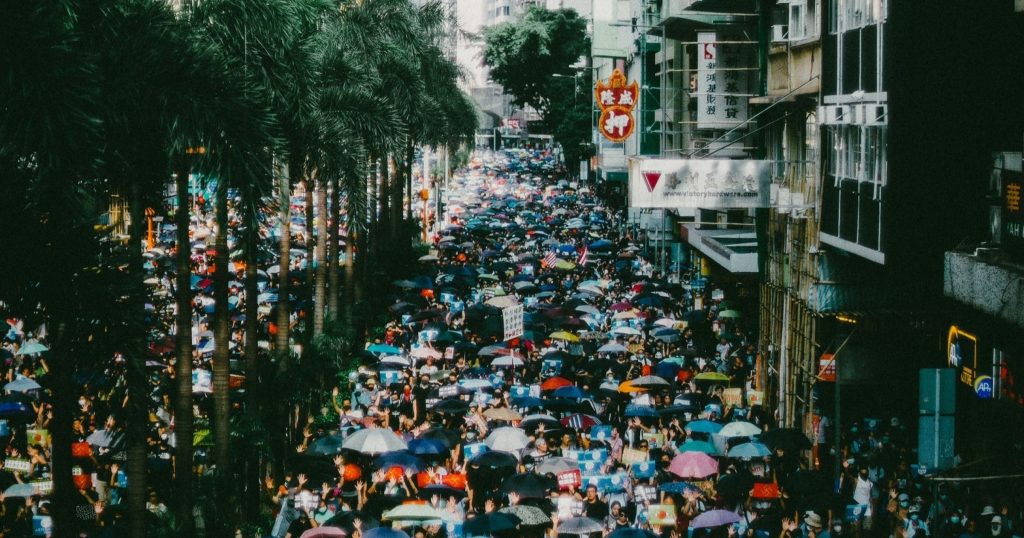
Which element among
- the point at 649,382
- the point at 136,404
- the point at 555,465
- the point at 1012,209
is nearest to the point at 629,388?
the point at 649,382

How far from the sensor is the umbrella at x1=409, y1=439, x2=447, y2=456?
64.1ft

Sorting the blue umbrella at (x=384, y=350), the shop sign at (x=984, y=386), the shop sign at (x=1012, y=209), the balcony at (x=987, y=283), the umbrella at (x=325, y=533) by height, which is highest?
the shop sign at (x=1012, y=209)

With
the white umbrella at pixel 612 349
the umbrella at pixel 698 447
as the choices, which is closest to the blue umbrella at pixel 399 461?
the umbrella at pixel 698 447

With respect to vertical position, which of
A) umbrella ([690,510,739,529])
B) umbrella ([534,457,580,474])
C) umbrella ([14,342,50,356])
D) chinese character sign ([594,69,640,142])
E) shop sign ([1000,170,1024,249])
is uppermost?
chinese character sign ([594,69,640,142])

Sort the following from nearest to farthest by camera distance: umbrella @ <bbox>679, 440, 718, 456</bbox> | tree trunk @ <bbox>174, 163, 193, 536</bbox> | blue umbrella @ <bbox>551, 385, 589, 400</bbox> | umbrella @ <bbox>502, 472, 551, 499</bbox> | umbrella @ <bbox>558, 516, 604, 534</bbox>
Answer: umbrella @ <bbox>558, 516, 604, 534</bbox> → umbrella @ <bbox>502, 472, 551, 499</bbox> → tree trunk @ <bbox>174, 163, 193, 536</bbox> → umbrella @ <bbox>679, 440, 718, 456</bbox> → blue umbrella @ <bbox>551, 385, 589, 400</bbox>

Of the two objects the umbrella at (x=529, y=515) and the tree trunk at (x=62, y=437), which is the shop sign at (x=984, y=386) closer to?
the umbrella at (x=529, y=515)

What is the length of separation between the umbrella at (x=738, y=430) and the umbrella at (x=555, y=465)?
2.69 m

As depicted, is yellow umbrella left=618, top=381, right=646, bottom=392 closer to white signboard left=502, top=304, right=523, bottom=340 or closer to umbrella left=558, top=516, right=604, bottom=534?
white signboard left=502, top=304, right=523, bottom=340

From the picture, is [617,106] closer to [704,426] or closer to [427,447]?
[704,426]

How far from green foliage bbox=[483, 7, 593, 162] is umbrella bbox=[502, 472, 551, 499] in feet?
241

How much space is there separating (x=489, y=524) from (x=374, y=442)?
394 cm

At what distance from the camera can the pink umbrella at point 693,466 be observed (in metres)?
18.3

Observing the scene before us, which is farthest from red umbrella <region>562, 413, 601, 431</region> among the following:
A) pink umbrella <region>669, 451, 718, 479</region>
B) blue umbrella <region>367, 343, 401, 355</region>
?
blue umbrella <region>367, 343, 401, 355</region>

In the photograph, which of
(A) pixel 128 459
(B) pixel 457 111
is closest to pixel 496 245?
(B) pixel 457 111
